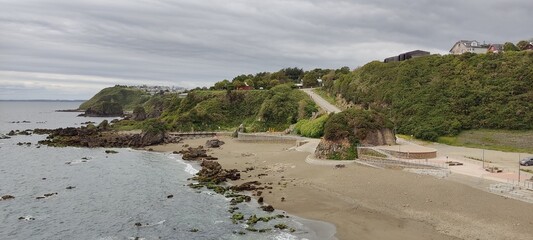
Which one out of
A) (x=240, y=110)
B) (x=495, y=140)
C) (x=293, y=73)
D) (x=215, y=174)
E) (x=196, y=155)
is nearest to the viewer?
(x=215, y=174)

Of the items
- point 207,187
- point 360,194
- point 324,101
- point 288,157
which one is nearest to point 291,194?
point 360,194

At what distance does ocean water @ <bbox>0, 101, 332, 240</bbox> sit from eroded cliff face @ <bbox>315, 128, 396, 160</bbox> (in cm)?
1354

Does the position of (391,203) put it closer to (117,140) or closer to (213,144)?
(213,144)

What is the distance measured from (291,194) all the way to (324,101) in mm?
52038

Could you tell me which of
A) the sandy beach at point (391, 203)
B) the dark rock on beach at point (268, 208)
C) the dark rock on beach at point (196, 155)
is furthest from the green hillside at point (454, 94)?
the dark rock on beach at point (268, 208)

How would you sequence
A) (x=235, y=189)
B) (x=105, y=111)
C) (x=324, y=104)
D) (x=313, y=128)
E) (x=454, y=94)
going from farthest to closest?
1. (x=105, y=111)
2. (x=324, y=104)
3. (x=313, y=128)
4. (x=454, y=94)
5. (x=235, y=189)

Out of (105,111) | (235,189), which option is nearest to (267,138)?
(235,189)

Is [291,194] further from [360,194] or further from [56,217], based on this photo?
[56,217]

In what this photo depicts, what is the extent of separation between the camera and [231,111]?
8450cm

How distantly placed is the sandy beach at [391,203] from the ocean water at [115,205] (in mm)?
2440

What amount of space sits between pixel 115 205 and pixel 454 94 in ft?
149

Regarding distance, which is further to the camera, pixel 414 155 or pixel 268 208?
pixel 414 155

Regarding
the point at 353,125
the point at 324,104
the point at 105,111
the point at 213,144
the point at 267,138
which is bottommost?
the point at 213,144

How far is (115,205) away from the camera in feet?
98.2
